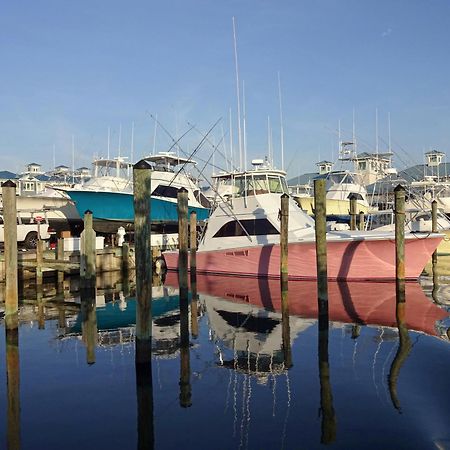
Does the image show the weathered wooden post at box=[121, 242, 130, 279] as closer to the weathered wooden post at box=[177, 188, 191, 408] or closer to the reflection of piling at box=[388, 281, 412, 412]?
the weathered wooden post at box=[177, 188, 191, 408]

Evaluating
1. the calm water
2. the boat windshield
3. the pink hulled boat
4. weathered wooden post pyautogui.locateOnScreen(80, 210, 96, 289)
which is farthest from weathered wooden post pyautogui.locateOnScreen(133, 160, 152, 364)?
the boat windshield

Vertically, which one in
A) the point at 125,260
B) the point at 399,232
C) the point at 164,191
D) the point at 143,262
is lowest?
the point at 125,260

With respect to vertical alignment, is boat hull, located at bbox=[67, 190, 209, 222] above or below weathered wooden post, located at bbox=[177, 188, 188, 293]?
above

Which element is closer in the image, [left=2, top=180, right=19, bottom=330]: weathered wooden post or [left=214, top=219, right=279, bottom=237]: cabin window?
[left=2, top=180, right=19, bottom=330]: weathered wooden post

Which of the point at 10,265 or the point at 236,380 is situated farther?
the point at 10,265

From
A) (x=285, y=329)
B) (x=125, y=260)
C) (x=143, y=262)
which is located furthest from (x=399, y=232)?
(x=125, y=260)

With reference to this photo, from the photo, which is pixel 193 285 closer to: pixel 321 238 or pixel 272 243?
pixel 272 243

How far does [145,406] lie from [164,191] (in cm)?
2397

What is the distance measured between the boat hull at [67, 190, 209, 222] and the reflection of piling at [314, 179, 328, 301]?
1600 cm

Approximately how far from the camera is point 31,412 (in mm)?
6949

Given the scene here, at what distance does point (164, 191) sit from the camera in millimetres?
30453

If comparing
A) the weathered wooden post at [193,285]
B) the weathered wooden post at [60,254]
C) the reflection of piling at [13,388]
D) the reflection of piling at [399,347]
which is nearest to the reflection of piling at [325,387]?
the reflection of piling at [399,347]

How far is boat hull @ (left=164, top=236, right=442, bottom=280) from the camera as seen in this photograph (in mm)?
17219

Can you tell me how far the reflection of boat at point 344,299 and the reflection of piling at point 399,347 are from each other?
6.1 inches
